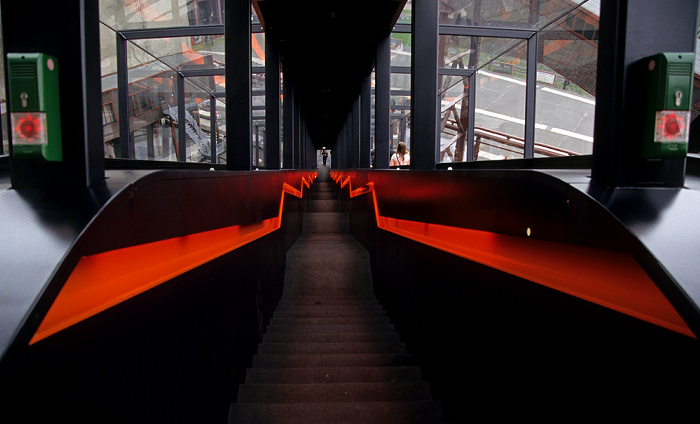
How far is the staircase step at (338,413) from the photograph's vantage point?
2264mm

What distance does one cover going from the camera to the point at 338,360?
3.27 metres

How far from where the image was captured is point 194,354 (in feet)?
6.10

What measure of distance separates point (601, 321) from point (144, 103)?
1080 centimetres

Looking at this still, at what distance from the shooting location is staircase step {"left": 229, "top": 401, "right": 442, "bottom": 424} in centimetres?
226

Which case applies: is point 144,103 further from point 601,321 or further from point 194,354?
point 601,321

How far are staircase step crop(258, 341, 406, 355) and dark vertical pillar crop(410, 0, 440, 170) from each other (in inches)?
96.9

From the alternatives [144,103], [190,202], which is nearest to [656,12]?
[190,202]

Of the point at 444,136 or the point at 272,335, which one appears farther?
the point at 444,136

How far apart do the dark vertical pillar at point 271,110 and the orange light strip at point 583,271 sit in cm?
663

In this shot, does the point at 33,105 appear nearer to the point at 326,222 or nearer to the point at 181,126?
the point at 326,222

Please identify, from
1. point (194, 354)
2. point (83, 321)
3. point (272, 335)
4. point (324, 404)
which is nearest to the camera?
point (83, 321)

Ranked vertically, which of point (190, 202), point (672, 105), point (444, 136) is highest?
point (444, 136)

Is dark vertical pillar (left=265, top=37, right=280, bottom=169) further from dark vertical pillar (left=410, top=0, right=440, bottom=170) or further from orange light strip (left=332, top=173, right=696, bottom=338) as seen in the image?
orange light strip (left=332, top=173, right=696, bottom=338)

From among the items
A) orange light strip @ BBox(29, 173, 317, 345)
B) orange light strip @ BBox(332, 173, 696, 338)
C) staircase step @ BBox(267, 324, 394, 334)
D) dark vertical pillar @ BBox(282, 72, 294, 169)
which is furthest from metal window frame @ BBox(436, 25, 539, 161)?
orange light strip @ BBox(29, 173, 317, 345)
